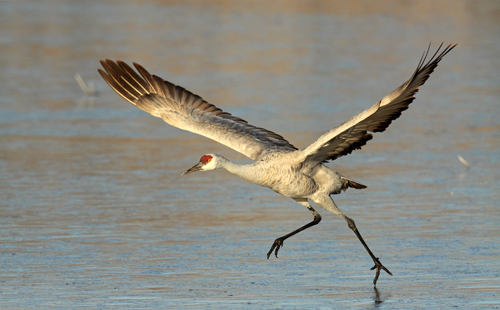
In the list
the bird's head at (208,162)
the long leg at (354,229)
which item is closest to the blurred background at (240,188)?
the long leg at (354,229)

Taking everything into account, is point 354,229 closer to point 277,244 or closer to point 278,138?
point 277,244

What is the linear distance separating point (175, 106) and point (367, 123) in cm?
268

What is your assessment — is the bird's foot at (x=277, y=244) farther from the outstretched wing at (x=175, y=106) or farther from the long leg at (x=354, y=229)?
the outstretched wing at (x=175, y=106)

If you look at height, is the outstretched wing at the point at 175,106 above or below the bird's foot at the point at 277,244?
above

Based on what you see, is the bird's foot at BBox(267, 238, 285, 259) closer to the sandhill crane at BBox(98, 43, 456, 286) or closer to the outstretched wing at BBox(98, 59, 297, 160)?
the sandhill crane at BBox(98, 43, 456, 286)

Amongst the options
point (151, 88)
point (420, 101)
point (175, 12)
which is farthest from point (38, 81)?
point (175, 12)

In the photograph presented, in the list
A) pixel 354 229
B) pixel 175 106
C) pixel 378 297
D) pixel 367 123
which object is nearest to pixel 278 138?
pixel 175 106

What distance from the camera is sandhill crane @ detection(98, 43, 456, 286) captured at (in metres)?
7.05

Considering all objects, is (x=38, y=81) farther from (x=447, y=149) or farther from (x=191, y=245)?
(x=191, y=245)

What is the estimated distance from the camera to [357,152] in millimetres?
12094

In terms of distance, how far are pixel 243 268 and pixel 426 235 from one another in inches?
76.0

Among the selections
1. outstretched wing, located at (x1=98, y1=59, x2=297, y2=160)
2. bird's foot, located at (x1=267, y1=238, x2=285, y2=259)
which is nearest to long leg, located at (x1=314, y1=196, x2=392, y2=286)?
bird's foot, located at (x1=267, y1=238, x2=285, y2=259)

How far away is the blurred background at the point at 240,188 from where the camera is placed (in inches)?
263

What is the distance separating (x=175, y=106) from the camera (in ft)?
30.5
